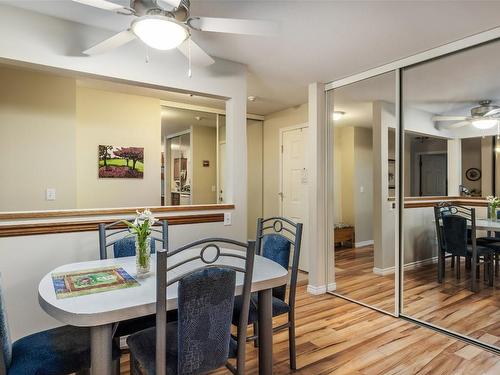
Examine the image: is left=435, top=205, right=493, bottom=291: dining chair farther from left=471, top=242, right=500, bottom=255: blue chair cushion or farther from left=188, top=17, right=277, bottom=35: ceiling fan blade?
left=188, top=17, right=277, bottom=35: ceiling fan blade

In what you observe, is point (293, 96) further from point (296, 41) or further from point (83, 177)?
point (83, 177)

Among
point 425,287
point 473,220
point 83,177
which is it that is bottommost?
point 425,287

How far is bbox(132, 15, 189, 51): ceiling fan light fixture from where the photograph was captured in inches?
63.7

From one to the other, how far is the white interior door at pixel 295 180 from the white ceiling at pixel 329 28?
59.0 inches

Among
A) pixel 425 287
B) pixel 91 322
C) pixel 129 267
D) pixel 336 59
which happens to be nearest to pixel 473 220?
pixel 425 287

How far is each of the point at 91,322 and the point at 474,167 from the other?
2.91 metres

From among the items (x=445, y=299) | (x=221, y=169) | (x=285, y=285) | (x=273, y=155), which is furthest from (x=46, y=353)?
(x=273, y=155)

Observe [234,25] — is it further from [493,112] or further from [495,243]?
[495,243]

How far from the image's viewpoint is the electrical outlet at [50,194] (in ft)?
10.6

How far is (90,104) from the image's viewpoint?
12.4ft

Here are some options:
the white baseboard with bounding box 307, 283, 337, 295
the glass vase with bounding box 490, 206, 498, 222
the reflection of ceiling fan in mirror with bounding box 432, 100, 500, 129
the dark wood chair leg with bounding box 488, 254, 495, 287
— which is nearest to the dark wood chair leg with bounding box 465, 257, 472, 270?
the dark wood chair leg with bounding box 488, 254, 495, 287

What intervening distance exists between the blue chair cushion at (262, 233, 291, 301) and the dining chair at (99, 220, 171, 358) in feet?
2.38

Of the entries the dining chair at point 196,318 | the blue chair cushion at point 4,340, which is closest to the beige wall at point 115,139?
the blue chair cushion at point 4,340

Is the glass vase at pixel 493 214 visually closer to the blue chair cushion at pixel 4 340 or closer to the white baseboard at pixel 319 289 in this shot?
the white baseboard at pixel 319 289
